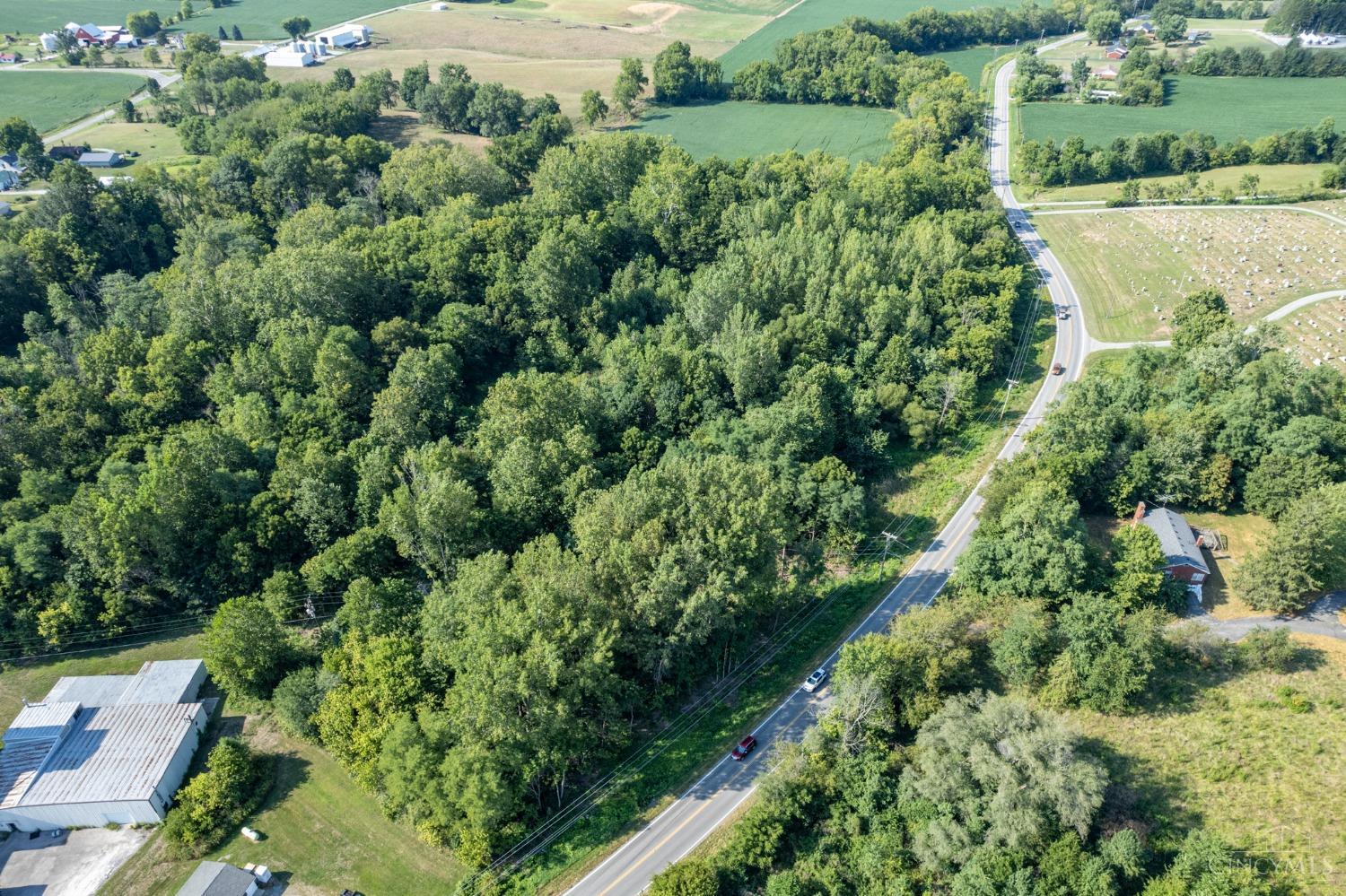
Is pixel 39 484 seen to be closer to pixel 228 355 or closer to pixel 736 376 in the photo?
pixel 228 355

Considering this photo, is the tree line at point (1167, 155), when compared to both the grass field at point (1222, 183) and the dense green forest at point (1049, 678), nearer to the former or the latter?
the grass field at point (1222, 183)

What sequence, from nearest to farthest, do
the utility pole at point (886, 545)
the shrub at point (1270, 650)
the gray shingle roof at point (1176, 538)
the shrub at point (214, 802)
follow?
the shrub at point (214, 802)
the shrub at point (1270, 650)
the gray shingle roof at point (1176, 538)
the utility pole at point (886, 545)

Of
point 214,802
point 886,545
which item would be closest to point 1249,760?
point 886,545

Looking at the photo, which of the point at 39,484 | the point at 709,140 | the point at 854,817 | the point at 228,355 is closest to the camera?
the point at 854,817

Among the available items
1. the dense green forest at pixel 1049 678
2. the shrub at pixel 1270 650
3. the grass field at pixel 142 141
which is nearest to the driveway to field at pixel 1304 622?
the dense green forest at pixel 1049 678

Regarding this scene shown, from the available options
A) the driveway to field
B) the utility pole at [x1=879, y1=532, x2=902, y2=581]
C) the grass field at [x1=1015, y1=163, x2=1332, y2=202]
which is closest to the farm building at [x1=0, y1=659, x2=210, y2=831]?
the utility pole at [x1=879, y1=532, x2=902, y2=581]

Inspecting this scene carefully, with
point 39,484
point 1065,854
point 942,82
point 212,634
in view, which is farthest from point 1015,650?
point 942,82
